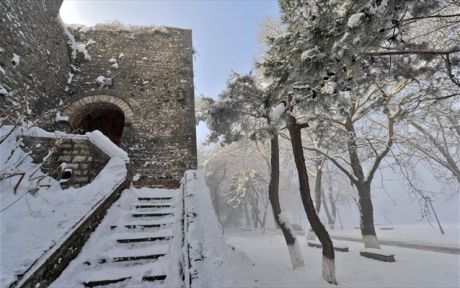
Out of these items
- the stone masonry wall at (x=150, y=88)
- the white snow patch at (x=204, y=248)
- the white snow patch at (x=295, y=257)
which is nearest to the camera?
the white snow patch at (x=204, y=248)

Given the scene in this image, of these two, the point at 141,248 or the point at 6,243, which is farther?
the point at 141,248

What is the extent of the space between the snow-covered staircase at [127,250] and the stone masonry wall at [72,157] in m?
1.01

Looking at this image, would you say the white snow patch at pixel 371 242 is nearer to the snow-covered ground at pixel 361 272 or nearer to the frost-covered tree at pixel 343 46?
the snow-covered ground at pixel 361 272

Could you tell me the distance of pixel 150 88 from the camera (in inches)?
373

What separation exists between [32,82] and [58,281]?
20.5 ft

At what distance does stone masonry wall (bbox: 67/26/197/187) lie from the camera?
8.29 metres

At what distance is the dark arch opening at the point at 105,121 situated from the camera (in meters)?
9.54

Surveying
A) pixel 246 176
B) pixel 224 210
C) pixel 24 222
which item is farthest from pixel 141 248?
pixel 224 210

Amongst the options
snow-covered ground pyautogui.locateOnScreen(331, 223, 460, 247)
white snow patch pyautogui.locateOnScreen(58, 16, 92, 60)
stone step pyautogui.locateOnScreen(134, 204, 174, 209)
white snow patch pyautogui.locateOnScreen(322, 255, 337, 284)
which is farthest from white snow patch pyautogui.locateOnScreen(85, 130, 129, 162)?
snow-covered ground pyautogui.locateOnScreen(331, 223, 460, 247)

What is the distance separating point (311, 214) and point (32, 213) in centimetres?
586

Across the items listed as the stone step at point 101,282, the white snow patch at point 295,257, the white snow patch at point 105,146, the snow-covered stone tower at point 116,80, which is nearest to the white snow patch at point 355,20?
the stone step at point 101,282

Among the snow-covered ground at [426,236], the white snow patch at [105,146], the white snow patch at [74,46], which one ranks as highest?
the white snow patch at [74,46]

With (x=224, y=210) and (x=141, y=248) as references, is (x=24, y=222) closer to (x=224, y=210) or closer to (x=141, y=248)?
(x=141, y=248)

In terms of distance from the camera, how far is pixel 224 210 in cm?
3450
